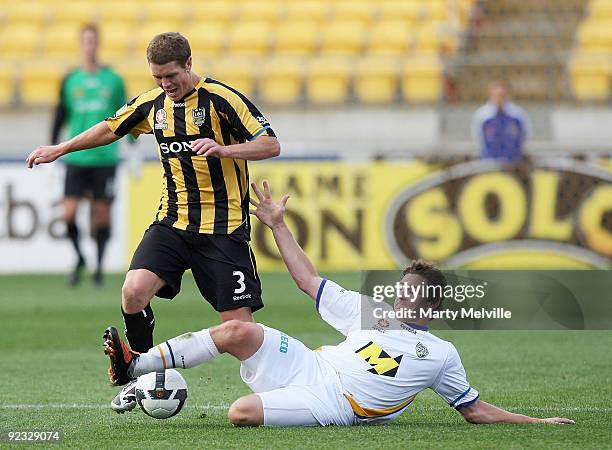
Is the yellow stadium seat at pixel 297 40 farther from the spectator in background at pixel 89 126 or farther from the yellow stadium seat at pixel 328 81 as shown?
the spectator in background at pixel 89 126

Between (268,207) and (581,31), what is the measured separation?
12.0 m

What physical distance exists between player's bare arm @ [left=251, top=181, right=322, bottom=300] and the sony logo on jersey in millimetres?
410

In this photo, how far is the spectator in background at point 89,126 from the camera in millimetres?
12195

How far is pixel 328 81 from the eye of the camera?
664 inches

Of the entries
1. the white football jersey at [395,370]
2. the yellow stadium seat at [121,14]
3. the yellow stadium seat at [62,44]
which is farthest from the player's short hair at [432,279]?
the yellow stadium seat at [121,14]

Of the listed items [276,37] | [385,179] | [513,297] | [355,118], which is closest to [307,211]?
[385,179]

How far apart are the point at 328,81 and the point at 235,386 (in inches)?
400

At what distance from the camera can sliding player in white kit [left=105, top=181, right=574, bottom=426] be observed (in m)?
5.48

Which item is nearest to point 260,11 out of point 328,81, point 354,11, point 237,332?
point 354,11

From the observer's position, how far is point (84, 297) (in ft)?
38.8

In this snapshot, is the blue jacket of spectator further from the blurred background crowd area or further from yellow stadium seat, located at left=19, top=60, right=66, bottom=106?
yellow stadium seat, located at left=19, top=60, right=66, bottom=106

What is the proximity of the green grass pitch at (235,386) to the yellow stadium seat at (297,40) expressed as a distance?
6714mm

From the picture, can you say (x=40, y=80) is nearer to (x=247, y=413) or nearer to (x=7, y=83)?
(x=7, y=83)

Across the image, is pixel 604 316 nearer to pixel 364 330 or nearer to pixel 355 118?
pixel 364 330
